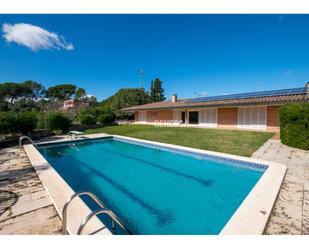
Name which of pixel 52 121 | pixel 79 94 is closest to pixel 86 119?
pixel 52 121

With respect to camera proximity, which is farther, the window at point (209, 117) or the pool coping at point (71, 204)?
the window at point (209, 117)

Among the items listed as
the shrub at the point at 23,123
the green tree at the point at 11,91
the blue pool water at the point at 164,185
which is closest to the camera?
the blue pool water at the point at 164,185

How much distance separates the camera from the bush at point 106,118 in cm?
2505

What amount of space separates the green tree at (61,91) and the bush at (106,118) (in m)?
37.5

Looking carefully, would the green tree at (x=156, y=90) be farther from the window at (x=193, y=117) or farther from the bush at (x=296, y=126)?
the bush at (x=296, y=126)

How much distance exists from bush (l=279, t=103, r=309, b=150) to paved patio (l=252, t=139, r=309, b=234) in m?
1.83

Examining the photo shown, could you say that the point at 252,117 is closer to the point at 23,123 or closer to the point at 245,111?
the point at 245,111

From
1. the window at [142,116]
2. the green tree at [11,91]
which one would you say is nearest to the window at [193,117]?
the window at [142,116]

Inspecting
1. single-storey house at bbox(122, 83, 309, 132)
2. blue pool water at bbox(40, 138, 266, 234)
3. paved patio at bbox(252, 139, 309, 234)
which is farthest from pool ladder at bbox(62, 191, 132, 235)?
single-storey house at bbox(122, 83, 309, 132)

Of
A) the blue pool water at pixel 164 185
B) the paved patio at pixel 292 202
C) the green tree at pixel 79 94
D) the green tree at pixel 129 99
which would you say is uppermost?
the green tree at pixel 79 94

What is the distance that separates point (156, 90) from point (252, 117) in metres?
38.5
